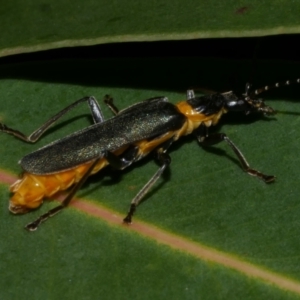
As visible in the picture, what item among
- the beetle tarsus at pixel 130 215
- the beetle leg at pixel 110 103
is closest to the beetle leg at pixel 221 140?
the beetle leg at pixel 110 103

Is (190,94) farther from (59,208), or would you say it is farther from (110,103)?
(59,208)

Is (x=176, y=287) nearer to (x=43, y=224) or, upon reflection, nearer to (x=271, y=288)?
(x=271, y=288)

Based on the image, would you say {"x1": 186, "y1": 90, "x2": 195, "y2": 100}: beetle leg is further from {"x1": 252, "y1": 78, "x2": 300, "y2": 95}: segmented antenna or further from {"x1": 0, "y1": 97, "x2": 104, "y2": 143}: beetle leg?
{"x1": 0, "y1": 97, "x2": 104, "y2": 143}: beetle leg

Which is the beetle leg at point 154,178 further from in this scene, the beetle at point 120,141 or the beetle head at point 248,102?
the beetle head at point 248,102

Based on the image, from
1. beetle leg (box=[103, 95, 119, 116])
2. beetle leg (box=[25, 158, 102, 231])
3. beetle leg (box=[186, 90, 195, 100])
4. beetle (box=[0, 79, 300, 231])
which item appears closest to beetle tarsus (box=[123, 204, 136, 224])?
beetle (box=[0, 79, 300, 231])

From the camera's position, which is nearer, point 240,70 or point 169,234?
point 169,234

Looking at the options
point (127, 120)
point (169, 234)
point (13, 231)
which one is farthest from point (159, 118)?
point (13, 231)
